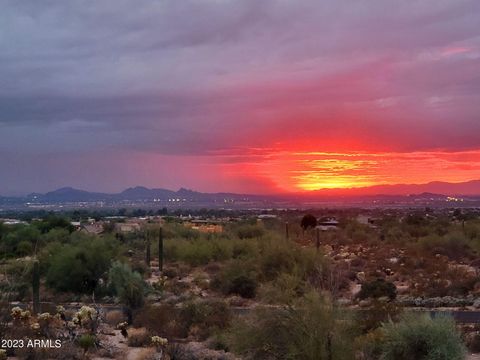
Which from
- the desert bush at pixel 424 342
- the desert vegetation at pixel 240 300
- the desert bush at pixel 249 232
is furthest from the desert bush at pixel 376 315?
the desert bush at pixel 249 232

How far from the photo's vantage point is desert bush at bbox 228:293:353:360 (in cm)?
1407

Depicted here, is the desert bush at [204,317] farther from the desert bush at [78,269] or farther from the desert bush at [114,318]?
the desert bush at [78,269]

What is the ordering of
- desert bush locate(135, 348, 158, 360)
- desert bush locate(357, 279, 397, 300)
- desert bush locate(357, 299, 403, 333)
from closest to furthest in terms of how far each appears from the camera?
desert bush locate(135, 348, 158, 360), desert bush locate(357, 299, 403, 333), desert bush locate(357, 279, 397, 300)

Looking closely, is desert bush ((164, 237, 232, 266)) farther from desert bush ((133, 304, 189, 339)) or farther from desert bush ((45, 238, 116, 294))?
desert bush ((133, 304, 189, 339))

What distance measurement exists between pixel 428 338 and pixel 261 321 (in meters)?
3.73

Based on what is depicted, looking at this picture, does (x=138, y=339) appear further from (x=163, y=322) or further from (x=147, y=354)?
(x=147, y=354)

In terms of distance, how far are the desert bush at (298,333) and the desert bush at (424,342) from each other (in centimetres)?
106

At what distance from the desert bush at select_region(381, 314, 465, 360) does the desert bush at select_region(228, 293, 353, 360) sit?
106 centimetres

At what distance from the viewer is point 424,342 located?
14781mm

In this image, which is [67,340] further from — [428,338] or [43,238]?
[43,238]

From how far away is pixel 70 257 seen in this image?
35750mm

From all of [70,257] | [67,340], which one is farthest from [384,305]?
[70,257]

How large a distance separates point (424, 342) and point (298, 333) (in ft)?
9.27

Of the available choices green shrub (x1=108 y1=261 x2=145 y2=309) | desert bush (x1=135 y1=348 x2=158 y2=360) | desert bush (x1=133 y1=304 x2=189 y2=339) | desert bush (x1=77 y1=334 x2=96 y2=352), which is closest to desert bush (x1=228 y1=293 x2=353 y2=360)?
desert bush (x1=135 y1=348 x2=158 y2=360)
